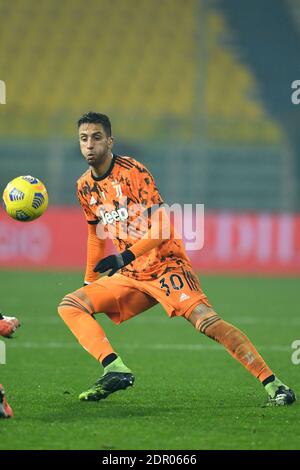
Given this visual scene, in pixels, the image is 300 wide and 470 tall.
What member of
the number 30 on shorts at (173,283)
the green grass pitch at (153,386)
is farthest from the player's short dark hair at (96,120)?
the green grass pitch at (153,386)

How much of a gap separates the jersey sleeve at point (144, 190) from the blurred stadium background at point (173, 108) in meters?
12.2

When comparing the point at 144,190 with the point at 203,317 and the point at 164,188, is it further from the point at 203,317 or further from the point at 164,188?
the point at 164,188

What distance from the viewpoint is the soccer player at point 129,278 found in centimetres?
667

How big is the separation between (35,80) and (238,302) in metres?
11.3

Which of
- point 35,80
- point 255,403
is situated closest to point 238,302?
point 255,403

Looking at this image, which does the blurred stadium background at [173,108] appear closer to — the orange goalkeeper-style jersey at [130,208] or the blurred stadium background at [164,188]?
the blurred stadium background at [164,188]

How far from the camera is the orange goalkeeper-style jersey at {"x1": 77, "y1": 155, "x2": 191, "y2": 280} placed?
6797mm

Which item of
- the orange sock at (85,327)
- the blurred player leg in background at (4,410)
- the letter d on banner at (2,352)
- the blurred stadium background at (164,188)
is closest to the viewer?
the blurred player leg in background at (4,410)

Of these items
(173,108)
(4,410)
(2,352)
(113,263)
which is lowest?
(2,352)

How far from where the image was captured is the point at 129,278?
7016 millimetres

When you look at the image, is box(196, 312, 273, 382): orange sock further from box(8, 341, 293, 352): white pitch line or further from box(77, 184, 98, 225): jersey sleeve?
box(8, 341, 293, 352): white pitch line

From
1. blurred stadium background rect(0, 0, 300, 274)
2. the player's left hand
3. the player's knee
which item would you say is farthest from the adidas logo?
blurred stadium background rect(0, 0, 300, 274)

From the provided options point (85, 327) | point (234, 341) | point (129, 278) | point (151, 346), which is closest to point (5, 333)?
point (85, 327)

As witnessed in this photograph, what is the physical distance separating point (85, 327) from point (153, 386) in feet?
3.98
